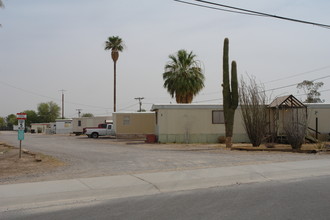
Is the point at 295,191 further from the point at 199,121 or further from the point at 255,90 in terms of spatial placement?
the point at 199,121

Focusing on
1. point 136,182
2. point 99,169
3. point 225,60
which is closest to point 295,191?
point 136,182

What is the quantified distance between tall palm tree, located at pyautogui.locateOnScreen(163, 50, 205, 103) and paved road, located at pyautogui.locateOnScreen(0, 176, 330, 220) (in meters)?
27.0

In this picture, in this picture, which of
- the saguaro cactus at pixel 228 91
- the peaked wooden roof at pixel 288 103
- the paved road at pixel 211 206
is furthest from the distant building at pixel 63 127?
the paved road at pixel 211 206

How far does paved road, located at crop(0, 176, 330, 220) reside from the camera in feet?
22.0

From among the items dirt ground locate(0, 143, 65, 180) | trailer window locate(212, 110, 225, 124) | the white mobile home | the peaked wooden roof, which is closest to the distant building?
the white mobile home

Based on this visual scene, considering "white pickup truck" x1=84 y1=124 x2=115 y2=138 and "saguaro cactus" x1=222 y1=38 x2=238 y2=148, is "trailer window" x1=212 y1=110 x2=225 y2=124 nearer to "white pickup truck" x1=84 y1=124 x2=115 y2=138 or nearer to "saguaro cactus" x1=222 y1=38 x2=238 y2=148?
"saguaro cactus" x1=222 y1=38 x2=238 y2=148

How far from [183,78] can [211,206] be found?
95.7ft

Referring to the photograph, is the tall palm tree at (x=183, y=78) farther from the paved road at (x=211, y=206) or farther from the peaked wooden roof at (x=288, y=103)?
the paved road at (x=211, y=206)

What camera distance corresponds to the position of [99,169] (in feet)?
41.2

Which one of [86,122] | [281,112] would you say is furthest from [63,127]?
[281,112]

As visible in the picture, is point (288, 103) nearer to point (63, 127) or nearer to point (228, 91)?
point (228, 91)

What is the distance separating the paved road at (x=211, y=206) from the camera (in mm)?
6703

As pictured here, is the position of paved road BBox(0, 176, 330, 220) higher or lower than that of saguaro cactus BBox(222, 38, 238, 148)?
lower

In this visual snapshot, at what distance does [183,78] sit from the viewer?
3609 centimetres
